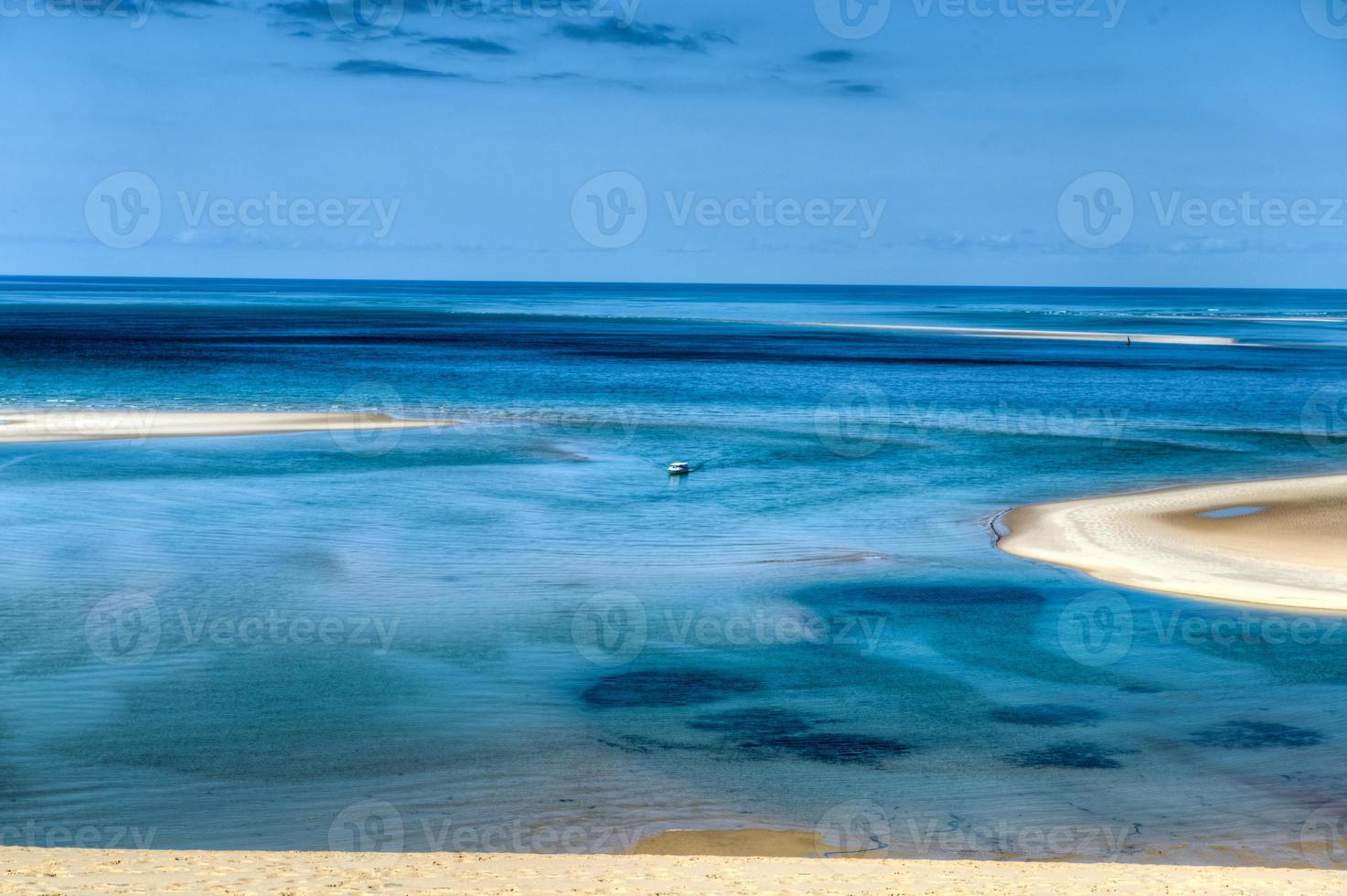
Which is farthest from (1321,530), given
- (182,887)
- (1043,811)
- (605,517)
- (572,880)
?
(182,887)

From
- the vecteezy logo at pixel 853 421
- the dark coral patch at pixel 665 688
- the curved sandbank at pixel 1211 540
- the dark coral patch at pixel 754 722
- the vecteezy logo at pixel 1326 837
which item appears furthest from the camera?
the vecteezy logo at pixel 853 421

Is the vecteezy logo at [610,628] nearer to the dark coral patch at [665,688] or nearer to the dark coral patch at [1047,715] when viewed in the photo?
the dark coral patch at [665,688]

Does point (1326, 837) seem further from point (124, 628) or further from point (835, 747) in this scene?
point (124, 628)

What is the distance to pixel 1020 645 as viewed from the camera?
67.5 ft

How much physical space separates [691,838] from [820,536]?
16879 mm

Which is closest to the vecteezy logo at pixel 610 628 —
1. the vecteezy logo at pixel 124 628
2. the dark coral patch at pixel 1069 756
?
the dark coral patch at pixel 1069 756

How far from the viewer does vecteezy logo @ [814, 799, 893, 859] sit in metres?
12.6

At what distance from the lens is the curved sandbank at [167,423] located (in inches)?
1834

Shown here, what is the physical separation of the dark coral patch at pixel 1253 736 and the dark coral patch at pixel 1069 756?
49.3 inches

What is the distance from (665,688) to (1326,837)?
8.22 m

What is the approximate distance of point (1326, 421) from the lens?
55.7m

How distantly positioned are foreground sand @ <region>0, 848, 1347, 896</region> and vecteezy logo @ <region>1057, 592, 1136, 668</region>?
8542mm
